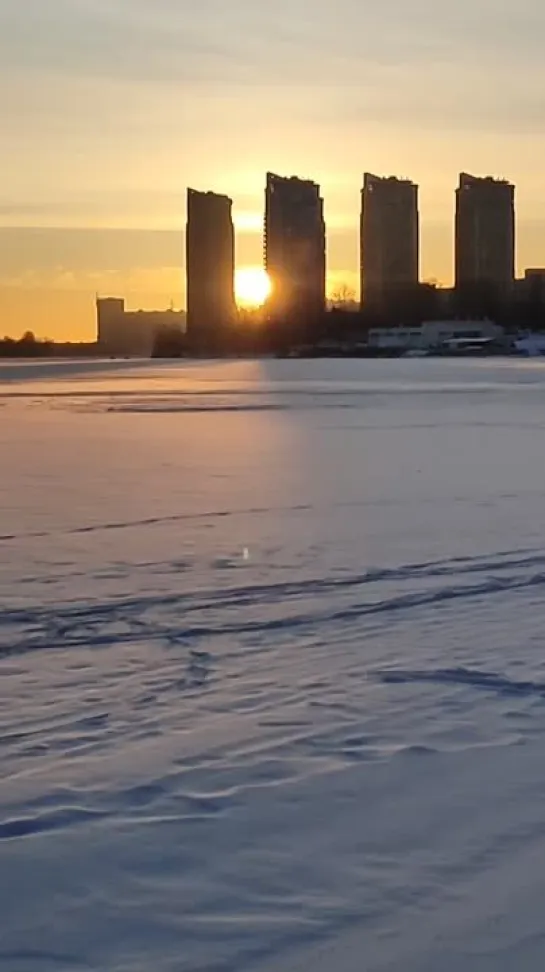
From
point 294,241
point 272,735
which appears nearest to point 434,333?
point 294,241

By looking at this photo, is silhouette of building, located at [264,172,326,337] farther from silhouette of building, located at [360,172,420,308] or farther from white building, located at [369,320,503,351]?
white building, located at [369,320,503,351]

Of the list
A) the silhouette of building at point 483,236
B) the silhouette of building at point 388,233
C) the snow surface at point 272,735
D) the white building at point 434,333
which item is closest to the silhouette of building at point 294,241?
the silhouette of building at point 388,233

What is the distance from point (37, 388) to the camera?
3469cm

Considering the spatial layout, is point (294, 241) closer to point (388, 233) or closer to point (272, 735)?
point (388, 233)

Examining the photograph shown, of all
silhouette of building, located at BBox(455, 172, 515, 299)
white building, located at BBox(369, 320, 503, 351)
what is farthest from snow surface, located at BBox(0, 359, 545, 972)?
silhouette of building, located at BBox(455, 172, 515, 299)

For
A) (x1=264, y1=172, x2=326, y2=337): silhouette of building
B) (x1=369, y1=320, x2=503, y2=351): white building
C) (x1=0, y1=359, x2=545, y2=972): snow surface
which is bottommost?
(x1=0, y1=359, x2=545, y2=972): snow surface

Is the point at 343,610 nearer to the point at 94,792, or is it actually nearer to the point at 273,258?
the point at 94,792

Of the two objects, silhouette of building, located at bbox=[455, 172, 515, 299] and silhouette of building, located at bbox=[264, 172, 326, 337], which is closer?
silhouette of building, located at bbox=[264, 172, 326, 337]

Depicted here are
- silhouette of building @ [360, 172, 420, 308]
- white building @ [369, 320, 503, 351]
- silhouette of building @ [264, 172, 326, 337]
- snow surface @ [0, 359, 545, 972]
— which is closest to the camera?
snow surface @ [0, 359, 545, 972]

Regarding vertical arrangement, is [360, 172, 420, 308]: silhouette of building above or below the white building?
above

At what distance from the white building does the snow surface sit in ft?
331

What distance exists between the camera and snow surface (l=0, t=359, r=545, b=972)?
3.00 m

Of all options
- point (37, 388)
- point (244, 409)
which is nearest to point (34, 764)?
point (244, 409)

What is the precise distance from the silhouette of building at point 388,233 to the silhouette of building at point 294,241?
19.8 feet
